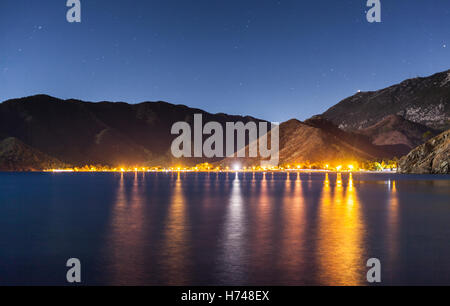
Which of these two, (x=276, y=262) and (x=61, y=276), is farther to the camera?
(x=276, y=262)

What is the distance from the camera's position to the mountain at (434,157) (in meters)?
172

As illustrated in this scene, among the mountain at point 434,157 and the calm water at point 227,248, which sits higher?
the mountain at point 434,157

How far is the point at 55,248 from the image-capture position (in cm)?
2402

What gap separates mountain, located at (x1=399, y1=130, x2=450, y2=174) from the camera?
171750 millimetres

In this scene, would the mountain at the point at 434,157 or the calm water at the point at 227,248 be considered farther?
the mountain at the point at 434,157

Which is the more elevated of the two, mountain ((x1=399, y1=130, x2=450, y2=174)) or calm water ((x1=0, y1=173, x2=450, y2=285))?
mountain ((x1=399, y1=130, x2=450, y2=174))

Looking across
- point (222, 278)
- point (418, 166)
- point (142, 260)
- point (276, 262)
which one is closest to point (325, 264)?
point (276, 262)

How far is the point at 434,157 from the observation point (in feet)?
590

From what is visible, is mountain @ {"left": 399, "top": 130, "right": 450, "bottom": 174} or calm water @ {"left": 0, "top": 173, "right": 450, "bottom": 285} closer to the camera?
calm water @ {"left": 0, "top": 173, "right": 450, "bottom": 285}

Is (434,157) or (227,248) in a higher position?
(434,157)
